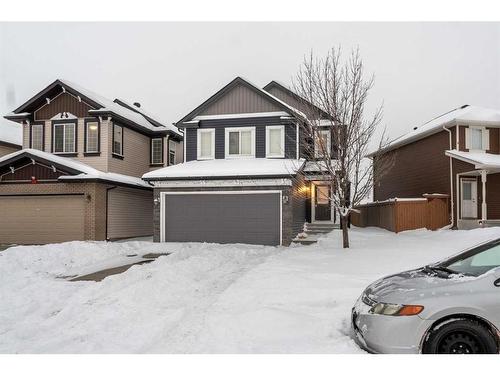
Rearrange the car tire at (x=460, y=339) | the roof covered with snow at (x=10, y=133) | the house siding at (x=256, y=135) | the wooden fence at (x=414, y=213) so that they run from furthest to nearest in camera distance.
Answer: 1. the roof covered with snow at (x=10, y=133)
2. the house siding at (x=256, y=135)
3. the wooden fence at (x=414, y=213)
4. the car tire at (x=460, y=339)

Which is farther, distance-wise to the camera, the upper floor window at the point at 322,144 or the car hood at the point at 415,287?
the upper floor window at the point at 322,144

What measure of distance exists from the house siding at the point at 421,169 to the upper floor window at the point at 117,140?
45.2ft

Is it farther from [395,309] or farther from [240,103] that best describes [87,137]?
[395,309]

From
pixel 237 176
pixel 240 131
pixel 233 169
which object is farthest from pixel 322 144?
pixel 240 131

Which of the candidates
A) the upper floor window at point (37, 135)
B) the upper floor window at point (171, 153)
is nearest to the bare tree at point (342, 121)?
the upper floor window at point (171, 153)

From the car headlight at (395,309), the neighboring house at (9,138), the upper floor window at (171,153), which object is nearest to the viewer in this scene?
the car headlight at (395,309)

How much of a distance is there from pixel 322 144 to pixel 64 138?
45.0 feet

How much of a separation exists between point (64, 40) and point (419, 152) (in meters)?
18.6

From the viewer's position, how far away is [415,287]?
431 cm

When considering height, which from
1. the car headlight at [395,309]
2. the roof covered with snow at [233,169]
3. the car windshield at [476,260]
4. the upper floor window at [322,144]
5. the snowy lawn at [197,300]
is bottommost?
the snowy lawn at [197,300]

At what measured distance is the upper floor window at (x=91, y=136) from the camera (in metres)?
18.3

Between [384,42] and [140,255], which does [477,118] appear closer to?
[384,42]

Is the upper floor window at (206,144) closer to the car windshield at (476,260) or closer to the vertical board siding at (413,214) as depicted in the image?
the vertical board siding at (413,214)

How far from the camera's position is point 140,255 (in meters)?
13.2
